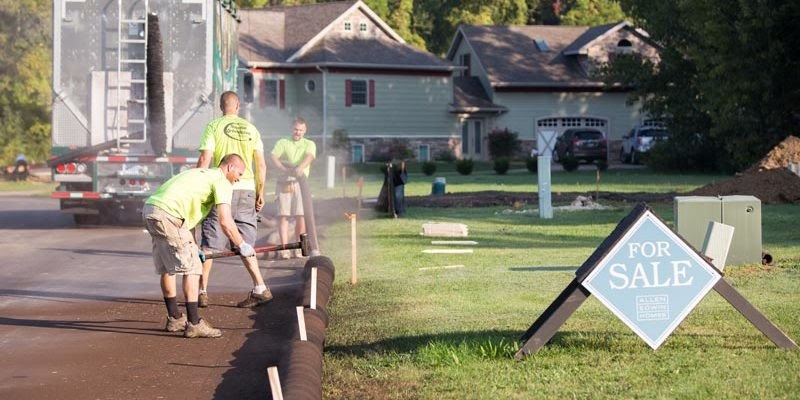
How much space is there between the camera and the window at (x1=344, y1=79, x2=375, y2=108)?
5866 centimetres

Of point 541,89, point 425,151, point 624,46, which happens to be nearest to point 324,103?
point 425,151

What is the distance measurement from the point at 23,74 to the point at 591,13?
128ft

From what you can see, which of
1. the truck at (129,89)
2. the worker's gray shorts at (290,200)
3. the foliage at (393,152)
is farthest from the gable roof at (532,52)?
the worker's gray shorts at (290,200)

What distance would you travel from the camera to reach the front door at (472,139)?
208 feet

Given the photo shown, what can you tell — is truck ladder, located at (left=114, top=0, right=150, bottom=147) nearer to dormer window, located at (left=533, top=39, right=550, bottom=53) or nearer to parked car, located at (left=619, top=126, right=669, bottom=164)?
parked car, located at (left=619, top=126, right=669, bottom=164)

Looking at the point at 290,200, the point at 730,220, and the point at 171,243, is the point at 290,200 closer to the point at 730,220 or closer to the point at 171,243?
the point at 730,220

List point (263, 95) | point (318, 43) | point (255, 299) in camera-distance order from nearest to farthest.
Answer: point (255, 299), point (263, 95), point (318, 43)

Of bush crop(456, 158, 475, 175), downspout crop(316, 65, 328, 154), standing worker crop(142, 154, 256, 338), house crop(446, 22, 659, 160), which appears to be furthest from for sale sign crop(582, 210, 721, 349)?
house crop(446, 22, 659, 160)

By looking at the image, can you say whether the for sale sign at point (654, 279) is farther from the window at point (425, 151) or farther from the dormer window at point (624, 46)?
the dormer window at point (624, 46)

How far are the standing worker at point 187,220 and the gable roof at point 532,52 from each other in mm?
51335

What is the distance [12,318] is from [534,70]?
52.9 metres

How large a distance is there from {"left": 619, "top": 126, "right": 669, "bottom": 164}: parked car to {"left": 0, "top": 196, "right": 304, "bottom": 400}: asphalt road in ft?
126

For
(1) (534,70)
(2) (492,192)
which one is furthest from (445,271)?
(1) (534,70)

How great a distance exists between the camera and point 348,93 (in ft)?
192
